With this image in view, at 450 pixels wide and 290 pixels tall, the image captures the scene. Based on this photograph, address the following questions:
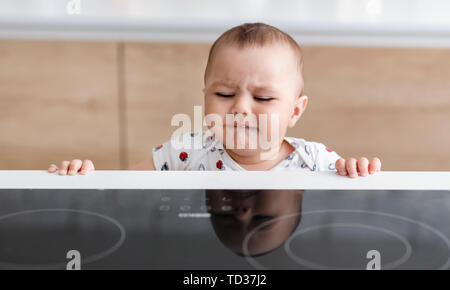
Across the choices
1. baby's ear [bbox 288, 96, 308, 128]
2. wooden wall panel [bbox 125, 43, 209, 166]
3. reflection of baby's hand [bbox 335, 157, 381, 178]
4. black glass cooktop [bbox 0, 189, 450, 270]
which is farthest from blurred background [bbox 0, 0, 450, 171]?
black glass cooktop [bbox 0, 189, 450, 270]

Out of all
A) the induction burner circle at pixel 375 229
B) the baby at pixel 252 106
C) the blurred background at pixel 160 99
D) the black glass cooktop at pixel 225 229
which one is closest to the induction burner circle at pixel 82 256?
the black glass cooktop at pixel 225 229

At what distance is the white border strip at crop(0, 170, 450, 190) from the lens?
540 mm

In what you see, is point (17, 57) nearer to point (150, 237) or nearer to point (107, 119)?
point (107, 119)

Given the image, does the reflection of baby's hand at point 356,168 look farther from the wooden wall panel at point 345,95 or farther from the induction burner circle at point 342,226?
the wooden wall panel at point 345,95

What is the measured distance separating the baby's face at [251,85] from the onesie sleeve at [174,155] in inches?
5.3

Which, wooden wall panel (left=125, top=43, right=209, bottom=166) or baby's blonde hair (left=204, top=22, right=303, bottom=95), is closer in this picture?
baby's blonde hair (left=204, top=22, right=303, bottom=95)

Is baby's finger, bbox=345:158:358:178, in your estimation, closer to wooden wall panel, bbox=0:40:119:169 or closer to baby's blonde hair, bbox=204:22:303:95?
baby's blonde hair, bbox=204:22:303:95

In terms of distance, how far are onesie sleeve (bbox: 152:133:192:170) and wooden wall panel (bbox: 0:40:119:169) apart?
335 millimetres

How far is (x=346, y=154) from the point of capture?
1.43 metres

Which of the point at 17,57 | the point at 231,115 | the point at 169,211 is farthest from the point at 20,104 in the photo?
the point at 169,211

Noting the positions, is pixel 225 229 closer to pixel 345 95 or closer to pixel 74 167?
pixel 74 167

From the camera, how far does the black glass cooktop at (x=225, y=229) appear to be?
1.28 feet

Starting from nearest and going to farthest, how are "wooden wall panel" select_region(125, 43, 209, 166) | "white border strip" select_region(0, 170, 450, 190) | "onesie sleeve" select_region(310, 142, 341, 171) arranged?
"white border strip" select_region(0, 170, 450, 190), "onesie sleeve" select_region(310, 142, 341, 171), "wooden wall panel" select_region(125, 43, 209, 166)

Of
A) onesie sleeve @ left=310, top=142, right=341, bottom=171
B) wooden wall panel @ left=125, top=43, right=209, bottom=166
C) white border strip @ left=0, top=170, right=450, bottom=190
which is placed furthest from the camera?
wooden wall panel @ left=125, top=43, right=209, bottom=166
